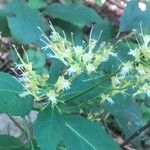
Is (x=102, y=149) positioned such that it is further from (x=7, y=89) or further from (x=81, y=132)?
(x=7, y=89)

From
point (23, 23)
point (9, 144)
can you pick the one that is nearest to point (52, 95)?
point (9, 144)

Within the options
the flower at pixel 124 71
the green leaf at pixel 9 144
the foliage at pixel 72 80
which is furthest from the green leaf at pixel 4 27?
the flower at pixel 124 71

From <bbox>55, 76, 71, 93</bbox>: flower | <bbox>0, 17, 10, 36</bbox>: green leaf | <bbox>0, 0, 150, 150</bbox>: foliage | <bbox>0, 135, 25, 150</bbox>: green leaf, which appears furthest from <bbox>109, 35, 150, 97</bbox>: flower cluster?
<bbox>0, 17, 10, 36</bbox>: green leaf

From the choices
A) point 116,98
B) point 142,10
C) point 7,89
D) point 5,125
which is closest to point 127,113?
point 116,98

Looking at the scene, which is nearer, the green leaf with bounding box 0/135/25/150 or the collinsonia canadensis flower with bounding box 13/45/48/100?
the collinsonia canadensis flower with bounding box 13/45/48/100

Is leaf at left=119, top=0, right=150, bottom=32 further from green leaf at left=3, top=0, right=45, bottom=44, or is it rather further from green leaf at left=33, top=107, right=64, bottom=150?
green leaf at left=33, top=107, right=64, bottom=150

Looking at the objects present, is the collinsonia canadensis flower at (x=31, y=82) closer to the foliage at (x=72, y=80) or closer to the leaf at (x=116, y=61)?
the foliage at (x=72, y=80)
